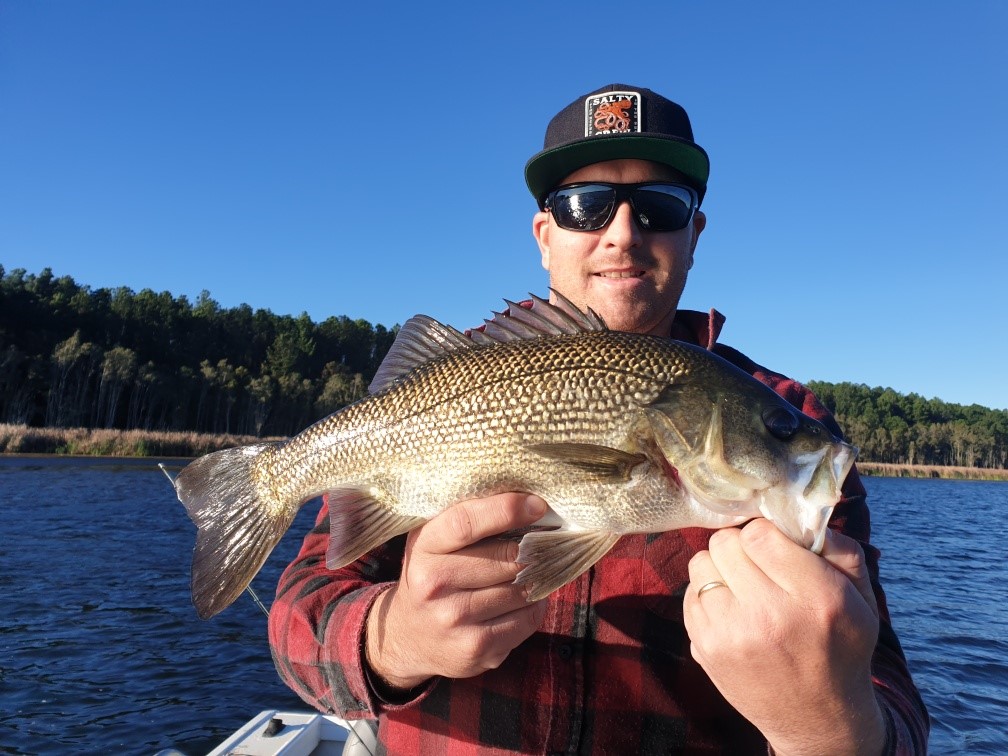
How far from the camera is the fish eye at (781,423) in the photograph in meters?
2.18

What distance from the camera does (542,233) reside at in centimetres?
364

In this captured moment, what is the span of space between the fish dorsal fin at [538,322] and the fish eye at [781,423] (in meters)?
0.69

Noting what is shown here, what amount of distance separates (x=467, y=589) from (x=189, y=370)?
73.1 m

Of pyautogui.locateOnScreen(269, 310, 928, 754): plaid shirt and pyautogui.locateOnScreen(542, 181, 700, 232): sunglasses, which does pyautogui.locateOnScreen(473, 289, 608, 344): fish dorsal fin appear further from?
pyautogui.locateOnScreen(269, 310, 928, 754): plaid shirt

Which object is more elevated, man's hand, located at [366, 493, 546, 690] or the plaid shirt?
man's hand, located at [366, 493, 546, 690]

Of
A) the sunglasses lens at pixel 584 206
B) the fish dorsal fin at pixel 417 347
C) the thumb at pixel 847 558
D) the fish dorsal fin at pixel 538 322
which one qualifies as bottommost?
the thumb at pixel 847 558

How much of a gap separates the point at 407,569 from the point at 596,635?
0.83 meters

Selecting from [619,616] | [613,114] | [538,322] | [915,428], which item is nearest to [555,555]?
[619,616]

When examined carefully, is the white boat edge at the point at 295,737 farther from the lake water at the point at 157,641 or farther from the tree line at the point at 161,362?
the tree line at the point at 161,362

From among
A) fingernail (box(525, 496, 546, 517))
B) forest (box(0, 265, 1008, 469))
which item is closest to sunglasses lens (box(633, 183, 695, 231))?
fingernail (box(525, 496, 546, 517))

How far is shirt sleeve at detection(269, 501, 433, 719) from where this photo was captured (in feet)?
7.72

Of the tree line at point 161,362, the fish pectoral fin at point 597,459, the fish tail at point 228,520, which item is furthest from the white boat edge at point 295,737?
the tree line at point 161,362

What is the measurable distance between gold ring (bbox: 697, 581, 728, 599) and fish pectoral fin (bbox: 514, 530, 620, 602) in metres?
0.39

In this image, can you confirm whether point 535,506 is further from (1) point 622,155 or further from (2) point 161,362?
(2) point 161,362
